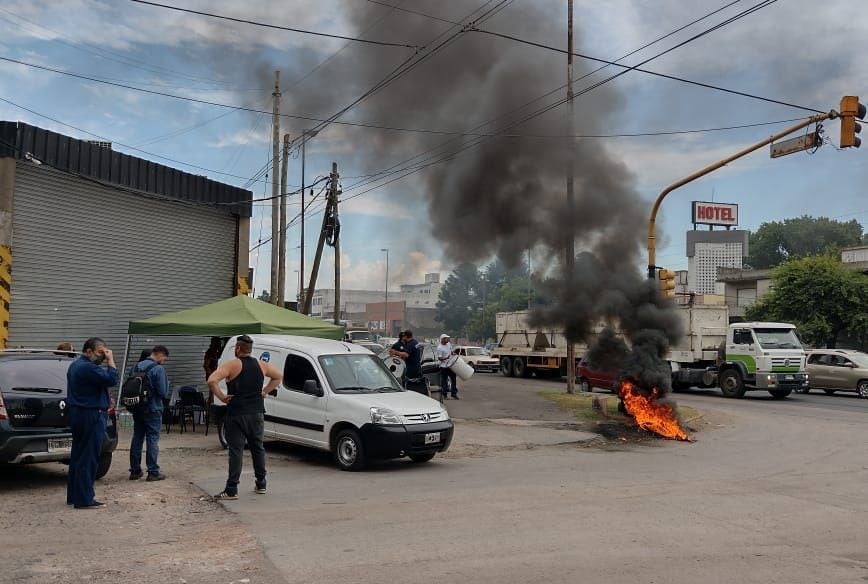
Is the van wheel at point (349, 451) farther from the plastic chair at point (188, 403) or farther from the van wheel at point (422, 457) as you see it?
the plastic chair at point (188, 403)

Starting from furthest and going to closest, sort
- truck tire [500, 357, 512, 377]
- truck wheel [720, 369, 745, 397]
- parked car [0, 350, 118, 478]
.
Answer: truck tire [500, 357, 512, 377] < truck wheel [720, 369, 745, 397] < parked car [0, 350, 118, 478]

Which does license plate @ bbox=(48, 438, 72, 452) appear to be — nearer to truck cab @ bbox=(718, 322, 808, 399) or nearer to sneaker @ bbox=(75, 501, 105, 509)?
sneaker @ bbox=(75, 501, 105, 509)

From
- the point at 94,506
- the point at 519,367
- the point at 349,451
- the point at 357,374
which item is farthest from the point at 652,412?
the point at 519,367

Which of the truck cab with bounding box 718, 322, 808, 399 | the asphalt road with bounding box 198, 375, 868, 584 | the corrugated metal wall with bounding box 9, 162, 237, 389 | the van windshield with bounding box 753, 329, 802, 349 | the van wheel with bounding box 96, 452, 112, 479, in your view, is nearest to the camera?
the asphalt road with bounding box 198, 375, 868, 584

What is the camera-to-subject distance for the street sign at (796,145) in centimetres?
1351

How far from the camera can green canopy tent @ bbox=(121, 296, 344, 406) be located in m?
12.6

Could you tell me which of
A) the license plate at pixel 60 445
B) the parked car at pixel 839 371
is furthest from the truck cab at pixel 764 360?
the license plate at pixel 60 445

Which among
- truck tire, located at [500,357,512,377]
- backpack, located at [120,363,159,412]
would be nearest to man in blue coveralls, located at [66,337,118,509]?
backpack, located at [120,363,159,412]

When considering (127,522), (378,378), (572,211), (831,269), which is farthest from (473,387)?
(831,269)

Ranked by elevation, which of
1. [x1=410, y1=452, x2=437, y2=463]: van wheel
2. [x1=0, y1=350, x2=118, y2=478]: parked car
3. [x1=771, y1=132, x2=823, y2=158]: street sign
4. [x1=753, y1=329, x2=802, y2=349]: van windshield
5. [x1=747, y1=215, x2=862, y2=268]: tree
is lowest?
[x1=410, y1=452, x2=437, y2=463]: van wheel

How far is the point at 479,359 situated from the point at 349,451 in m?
26.8

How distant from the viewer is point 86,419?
699cm

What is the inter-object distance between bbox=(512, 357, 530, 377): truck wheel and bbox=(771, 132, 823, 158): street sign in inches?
703

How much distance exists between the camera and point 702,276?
7181 centimetres
